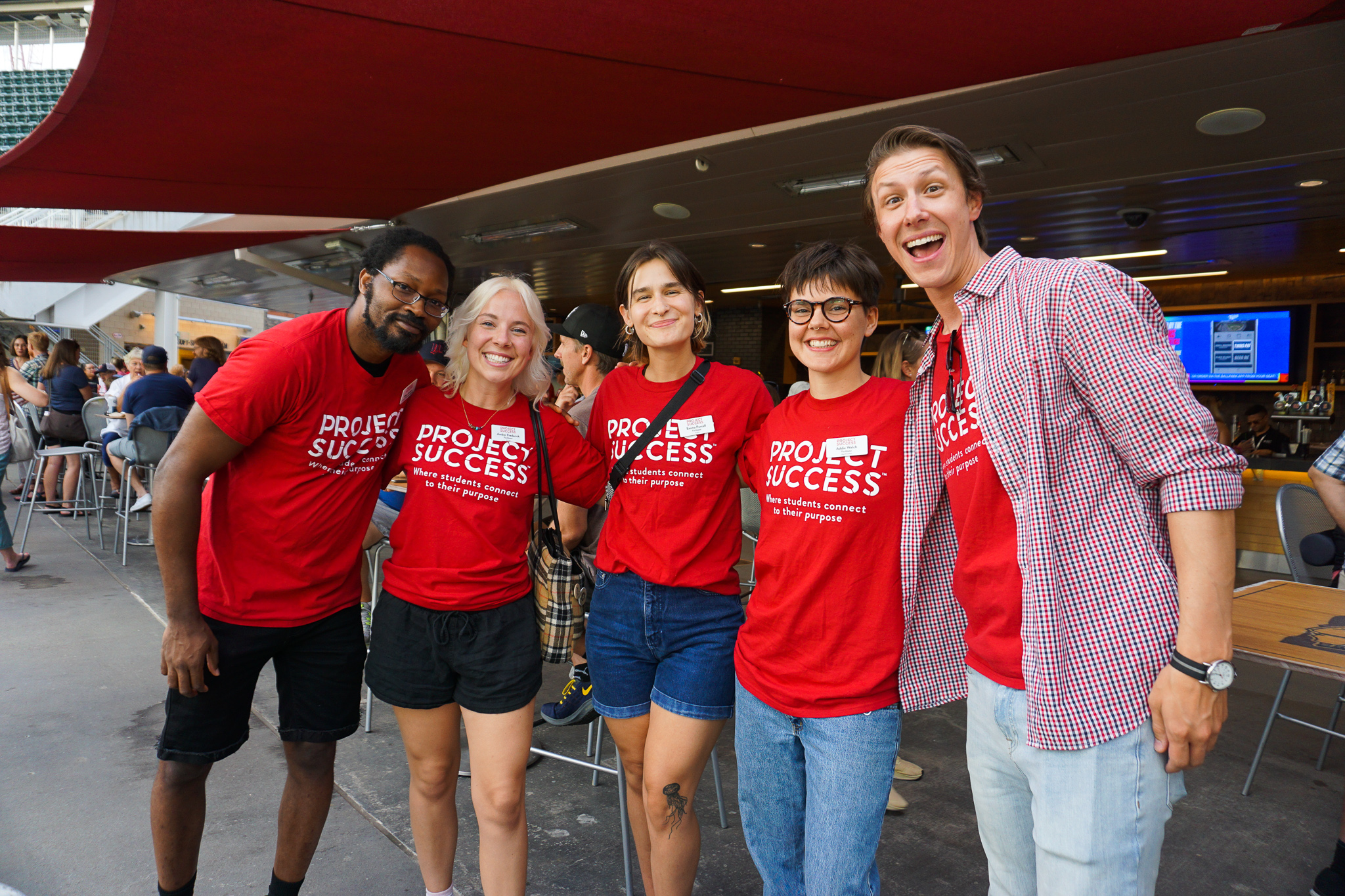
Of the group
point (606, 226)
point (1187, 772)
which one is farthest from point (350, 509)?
point (606, 226)

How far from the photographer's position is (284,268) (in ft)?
36.3

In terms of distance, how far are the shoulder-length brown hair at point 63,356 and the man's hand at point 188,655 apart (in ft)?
26.3

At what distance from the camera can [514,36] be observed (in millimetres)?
3137

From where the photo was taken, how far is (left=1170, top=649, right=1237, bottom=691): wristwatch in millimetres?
910

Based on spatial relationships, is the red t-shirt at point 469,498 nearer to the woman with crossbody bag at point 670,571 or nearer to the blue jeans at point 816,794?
the woman with crossbody bag at point 670,571

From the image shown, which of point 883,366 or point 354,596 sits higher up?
point 883,366

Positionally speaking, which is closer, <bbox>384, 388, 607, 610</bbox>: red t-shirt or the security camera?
<bbox>384, 388, 607, 610</bbox>: red t-shirt

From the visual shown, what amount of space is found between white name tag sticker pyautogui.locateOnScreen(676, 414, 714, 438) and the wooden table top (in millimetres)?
1132

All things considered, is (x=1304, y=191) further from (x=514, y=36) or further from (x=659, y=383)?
(x=659, y=383)

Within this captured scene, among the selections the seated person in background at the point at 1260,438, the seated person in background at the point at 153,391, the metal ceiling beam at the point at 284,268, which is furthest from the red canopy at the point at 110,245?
the seated person in background at the point at 1260,438

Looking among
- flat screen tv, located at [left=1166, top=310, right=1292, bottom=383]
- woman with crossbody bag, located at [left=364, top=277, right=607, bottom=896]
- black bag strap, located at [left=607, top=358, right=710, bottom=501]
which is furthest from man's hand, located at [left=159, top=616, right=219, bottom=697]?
flat screen tv, located at [left=1166, top=310, right=1292, bottom=383]

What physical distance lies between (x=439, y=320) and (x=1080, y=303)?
1.39 meters

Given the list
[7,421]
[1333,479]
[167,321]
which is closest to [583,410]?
[1333,479]

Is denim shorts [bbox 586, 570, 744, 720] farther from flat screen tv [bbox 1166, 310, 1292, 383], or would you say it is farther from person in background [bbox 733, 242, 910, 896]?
flat screen tv [bbox 1166, 310, 1292, 383]
